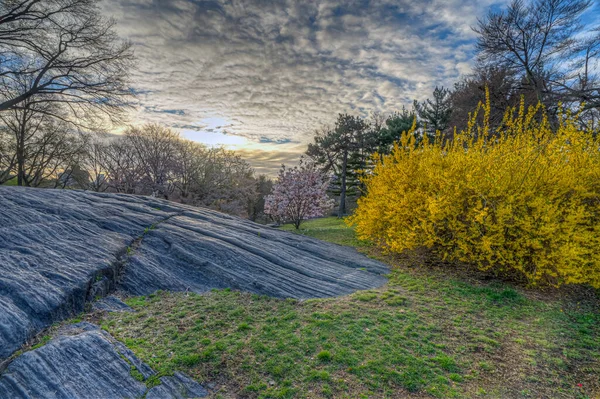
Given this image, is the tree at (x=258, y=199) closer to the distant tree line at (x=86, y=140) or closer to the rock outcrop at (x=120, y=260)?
the distant tree line at (x=86, y=140)

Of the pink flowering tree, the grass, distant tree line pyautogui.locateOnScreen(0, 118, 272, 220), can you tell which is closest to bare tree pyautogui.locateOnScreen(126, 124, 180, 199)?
distant tree line pyautogui.locateOnScreen(0, 118, 272, 220)

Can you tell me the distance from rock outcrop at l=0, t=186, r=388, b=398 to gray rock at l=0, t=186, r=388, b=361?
0.05 ft

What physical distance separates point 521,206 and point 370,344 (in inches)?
190

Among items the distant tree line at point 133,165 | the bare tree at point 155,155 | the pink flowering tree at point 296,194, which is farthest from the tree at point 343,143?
the bare tree at point 155,155

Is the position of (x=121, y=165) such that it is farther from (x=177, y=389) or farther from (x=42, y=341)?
(x=177, y=389)

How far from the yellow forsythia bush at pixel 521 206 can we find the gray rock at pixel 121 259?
2.17 m

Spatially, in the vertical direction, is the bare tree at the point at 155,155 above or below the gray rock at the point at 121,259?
above

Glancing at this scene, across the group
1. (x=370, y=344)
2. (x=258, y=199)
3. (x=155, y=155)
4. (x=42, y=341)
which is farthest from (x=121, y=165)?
(x=370, y=344)

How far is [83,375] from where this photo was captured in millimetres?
2654

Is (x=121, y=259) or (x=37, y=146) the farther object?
(x=37, y=146)

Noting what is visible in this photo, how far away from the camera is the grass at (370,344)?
3051 millimetres

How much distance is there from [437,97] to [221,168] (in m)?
18.5

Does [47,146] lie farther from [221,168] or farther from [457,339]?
[457,339]

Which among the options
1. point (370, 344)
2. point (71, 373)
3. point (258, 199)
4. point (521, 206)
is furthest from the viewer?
point (258, 199)
